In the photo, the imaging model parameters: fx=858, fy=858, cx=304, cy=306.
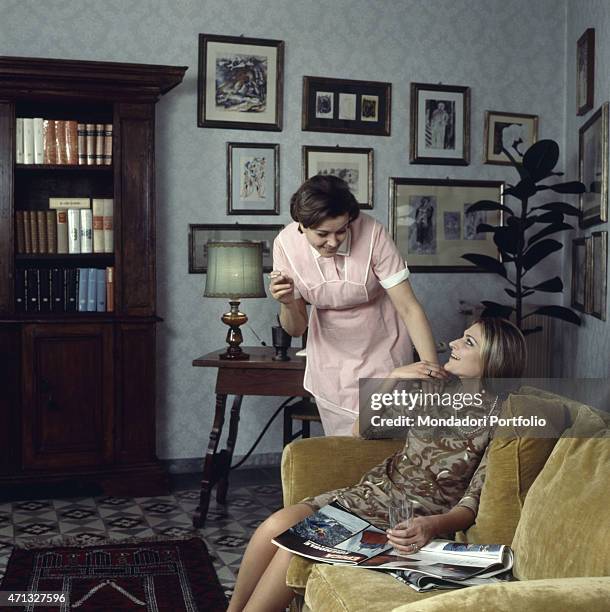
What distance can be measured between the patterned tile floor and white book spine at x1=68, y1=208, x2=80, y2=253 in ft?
4.23

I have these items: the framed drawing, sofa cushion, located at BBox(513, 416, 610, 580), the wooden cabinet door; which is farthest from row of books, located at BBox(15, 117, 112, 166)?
sofa cushion, located at BBox(513, 416, 610, 580)

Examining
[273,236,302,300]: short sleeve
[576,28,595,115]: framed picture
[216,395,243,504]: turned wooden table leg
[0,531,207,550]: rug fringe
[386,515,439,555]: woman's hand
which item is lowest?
[0,531,207,550]: rug fringe

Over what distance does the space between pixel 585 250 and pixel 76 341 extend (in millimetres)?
2757

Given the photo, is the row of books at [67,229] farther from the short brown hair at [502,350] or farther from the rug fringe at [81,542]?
the short brown hair at [502,350]

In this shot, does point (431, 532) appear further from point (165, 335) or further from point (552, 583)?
point (165, 335)

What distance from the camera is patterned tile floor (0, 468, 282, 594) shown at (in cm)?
367

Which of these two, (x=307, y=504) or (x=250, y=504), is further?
(x=250, y=504)

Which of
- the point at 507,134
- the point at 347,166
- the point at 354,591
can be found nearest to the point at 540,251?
the point at 507,134

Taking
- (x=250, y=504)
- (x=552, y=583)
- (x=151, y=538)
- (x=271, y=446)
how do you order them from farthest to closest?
(x=271, y=446) → (x=250, y=504) → (x=151, y=538) → (x=552, y=583)

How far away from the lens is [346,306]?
3143 mm

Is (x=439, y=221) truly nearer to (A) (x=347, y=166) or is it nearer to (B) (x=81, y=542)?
(A) (x=347, y=166)

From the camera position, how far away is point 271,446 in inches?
199

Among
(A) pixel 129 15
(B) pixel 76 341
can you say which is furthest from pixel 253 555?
(A) pixel 129 15

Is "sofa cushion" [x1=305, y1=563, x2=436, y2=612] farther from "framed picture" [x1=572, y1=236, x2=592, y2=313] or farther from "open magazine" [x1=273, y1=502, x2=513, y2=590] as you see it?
"framed picture" [x1=572, y1=236, x2=592, y2=313]
